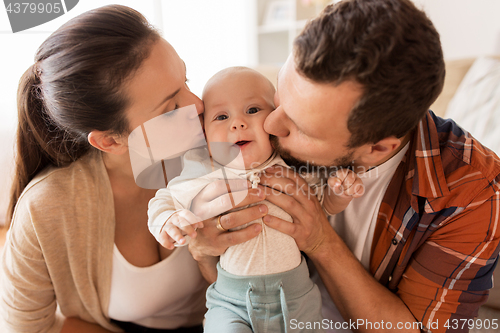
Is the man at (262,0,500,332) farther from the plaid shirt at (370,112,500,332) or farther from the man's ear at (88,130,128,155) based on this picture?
the man's ear at (88,130,128,155)

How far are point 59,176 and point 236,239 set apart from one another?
2.03 feet

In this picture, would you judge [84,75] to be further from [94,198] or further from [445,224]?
[445,224]

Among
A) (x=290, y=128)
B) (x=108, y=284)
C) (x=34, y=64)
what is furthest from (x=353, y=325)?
(x=34, y=64)

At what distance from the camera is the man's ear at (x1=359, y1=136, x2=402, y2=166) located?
0.94 meters

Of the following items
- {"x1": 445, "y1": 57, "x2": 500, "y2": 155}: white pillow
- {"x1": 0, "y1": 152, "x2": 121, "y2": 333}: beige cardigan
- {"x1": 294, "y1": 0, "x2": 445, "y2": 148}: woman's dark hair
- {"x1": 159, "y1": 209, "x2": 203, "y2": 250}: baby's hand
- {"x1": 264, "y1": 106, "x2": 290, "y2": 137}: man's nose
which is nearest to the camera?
{"x1": 294, "y1": 0, "x2": 445, "y2": 148}: woman's dark hair

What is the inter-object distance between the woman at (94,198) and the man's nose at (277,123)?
0.21 meters

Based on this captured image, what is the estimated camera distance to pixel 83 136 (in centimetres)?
104

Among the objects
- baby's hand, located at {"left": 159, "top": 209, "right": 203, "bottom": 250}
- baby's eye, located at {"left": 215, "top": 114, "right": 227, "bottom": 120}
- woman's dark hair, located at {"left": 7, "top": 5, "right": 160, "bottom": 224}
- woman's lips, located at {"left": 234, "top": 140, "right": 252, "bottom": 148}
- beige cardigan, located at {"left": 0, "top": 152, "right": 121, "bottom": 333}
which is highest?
woman's dark hair, located at {"left": 7, "top": 5, "right": 160, "bottom": 224}

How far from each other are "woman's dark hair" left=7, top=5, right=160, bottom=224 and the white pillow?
1.27 metres

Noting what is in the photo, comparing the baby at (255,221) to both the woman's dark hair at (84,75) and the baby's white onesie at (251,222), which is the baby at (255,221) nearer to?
the baby's white onesie at (251,222)

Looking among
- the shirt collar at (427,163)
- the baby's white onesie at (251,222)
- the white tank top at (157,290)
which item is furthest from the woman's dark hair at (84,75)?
the shirt collar at (427,163)

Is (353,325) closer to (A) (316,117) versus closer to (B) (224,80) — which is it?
(A) (316,117)

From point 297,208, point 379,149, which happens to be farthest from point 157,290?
point 379,149

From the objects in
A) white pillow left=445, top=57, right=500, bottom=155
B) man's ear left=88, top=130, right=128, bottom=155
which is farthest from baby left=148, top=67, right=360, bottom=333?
white pillow left=445, top=57, right=500, bottom=155
